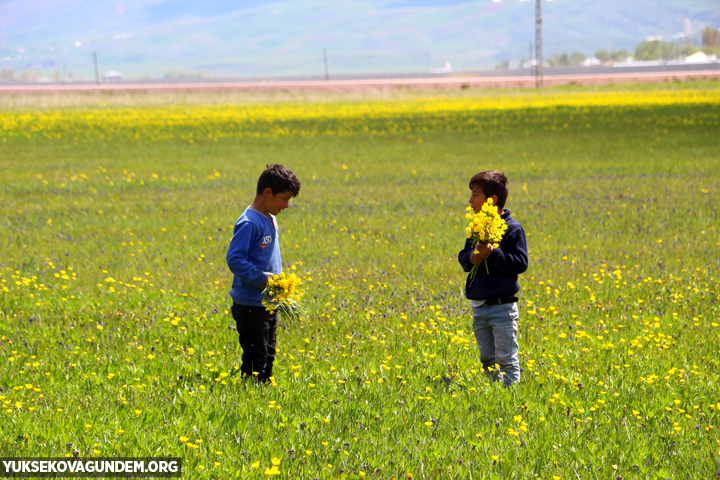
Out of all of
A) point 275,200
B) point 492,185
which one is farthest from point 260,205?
point 492,185

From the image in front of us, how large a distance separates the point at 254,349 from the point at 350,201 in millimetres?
9182

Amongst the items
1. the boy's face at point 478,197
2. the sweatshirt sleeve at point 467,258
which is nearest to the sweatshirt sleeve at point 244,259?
the sweatshirt sleeve at point 467,258

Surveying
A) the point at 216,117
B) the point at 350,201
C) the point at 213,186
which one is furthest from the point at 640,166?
the point at 216,117

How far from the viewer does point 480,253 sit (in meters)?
4.48

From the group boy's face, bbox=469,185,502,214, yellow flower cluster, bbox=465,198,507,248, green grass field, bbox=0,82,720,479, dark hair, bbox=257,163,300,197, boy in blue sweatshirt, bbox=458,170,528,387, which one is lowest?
green grass field, bbox=0,82,720,479

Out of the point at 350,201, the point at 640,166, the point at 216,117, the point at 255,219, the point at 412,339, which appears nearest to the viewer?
the point at 255,219

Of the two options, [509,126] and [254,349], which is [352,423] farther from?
[509,126]

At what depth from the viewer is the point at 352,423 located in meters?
4.39

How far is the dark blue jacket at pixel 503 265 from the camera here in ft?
15.3

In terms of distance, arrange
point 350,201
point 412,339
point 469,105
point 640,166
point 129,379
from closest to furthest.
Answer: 1. point 129,379
2. point 412,339
3. point 350,201
4. point 640,166
5. point 469,105

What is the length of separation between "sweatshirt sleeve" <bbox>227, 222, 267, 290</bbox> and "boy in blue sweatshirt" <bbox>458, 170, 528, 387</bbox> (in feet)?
5.10

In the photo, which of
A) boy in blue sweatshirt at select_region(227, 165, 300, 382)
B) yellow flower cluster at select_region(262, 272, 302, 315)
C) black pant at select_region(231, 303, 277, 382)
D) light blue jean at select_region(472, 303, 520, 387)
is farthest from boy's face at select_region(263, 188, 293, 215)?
light blue jean at select_region(472, 303, 520, 387)

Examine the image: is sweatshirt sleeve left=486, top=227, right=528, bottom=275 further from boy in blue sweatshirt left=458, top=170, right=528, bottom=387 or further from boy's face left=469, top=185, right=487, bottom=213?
boy's face left=469, top=185, right=487, bottom=213

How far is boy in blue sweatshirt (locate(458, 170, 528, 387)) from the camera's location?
4.66 m
